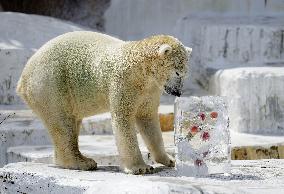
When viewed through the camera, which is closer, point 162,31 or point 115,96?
point 115,96

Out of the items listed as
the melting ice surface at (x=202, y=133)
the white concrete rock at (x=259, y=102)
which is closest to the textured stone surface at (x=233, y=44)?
the white concrete rock at (x=259, y=102)

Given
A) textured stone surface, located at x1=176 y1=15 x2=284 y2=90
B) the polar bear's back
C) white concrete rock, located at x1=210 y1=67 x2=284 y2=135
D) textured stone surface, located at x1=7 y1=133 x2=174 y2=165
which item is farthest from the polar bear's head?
textured stone surface, located at x1=176 y1=15 x2=284 y2=90

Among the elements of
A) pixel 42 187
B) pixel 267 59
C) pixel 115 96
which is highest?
pixel 267 59

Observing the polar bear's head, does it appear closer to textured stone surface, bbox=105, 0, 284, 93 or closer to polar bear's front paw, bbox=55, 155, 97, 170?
polar bear's front paw, bbox=55, 155, 97, 170

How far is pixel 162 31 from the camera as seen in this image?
10984mm

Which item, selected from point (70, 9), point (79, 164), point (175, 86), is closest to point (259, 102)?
point (79, 164)

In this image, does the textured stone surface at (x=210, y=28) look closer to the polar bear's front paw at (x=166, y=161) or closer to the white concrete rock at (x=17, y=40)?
the white concrete rock at (x=17, y=40)

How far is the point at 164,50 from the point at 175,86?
0.20 m

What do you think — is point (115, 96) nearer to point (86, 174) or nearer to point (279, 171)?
point (86, 174)

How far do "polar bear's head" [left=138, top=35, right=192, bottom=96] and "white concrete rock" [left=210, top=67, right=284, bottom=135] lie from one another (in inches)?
141

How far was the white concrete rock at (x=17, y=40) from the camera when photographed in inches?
381

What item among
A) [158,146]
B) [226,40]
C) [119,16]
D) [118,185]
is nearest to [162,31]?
[119,16]

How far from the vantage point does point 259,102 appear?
27.3ft

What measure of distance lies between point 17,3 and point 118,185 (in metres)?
9.03
